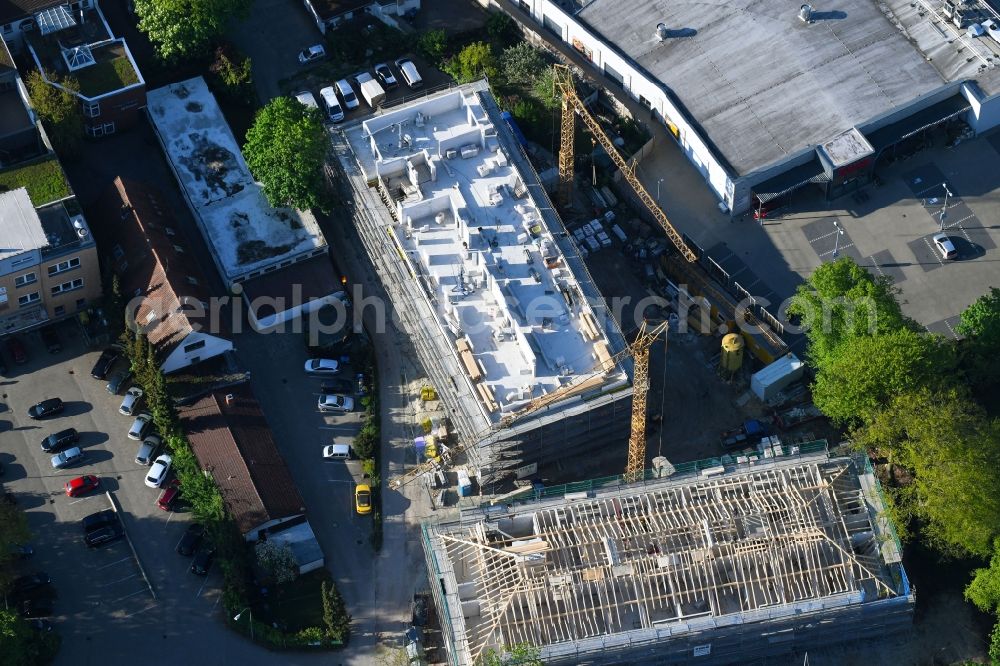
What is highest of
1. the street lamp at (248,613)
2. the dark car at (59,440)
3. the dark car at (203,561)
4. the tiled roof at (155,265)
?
the tiled roof at (155,265)

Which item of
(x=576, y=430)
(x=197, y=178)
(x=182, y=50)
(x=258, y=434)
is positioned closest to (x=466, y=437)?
(x=576, y=430)

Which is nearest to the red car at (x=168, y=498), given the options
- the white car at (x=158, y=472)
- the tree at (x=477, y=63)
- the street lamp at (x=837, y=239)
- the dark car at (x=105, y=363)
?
the white car at (x=158, y=472)

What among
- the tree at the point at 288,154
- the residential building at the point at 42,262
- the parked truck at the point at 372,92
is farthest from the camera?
the parked truck at the point at 372,92

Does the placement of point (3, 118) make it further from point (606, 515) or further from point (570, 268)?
point (606, 515)

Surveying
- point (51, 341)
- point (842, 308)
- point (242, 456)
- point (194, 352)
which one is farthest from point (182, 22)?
point (842, 308)

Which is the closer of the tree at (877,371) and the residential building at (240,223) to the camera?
the tree at (877,371)

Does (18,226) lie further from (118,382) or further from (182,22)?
(182,22)

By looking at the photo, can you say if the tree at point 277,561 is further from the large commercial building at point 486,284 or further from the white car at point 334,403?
the large commercial building at point 486,284
